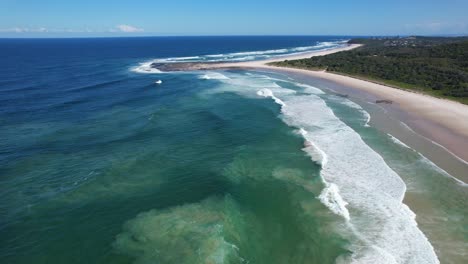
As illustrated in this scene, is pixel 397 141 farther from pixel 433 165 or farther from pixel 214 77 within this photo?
pixel 214 77

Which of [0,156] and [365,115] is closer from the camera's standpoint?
[0,156]

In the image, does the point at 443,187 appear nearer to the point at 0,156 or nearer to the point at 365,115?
the point at 365,115

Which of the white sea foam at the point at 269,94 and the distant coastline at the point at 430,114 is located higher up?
the white sea foam at the point at 269,94

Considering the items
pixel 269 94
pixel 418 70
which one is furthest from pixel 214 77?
pixel 418 70

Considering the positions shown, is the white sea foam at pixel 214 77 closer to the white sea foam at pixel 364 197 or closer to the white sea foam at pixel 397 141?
the white sea foam at pixel 364 197

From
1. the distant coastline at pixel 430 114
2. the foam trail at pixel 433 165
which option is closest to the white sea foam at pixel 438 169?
the foam trail at pixel 433 165

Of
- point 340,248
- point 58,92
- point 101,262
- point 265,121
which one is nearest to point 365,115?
point 265,121
